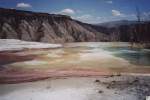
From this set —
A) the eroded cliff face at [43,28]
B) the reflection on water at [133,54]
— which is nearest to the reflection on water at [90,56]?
the reflection on water at [133,54]

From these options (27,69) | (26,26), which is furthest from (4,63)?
(26,26)

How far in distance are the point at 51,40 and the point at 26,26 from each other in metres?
0.49

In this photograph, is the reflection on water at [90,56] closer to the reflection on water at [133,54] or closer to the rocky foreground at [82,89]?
the reflection on water at [133,54]

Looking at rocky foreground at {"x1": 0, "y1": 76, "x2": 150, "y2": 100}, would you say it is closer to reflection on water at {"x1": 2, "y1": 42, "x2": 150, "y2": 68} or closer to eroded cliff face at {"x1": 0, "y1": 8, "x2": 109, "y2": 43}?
reflection on water at {"x1": 2, "y1": 42, "x2": 150, "y2": 68}

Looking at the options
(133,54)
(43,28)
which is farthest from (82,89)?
(43,28)

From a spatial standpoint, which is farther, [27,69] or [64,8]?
[64,8]

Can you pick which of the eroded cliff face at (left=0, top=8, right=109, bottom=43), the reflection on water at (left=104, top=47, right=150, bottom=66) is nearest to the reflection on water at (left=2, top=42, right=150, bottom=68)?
the reflection on water at (left=104, top=47, right=150, bottom=66)

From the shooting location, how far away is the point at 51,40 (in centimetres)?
365

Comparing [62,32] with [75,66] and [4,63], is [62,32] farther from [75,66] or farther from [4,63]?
[4,63]

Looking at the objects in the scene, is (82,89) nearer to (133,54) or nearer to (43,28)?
(133,54)

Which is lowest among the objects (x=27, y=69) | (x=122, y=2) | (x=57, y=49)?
(x=27, y=69)

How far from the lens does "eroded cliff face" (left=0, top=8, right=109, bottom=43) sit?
3539 mm

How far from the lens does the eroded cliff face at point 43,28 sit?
354 cm

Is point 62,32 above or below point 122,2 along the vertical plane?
below
